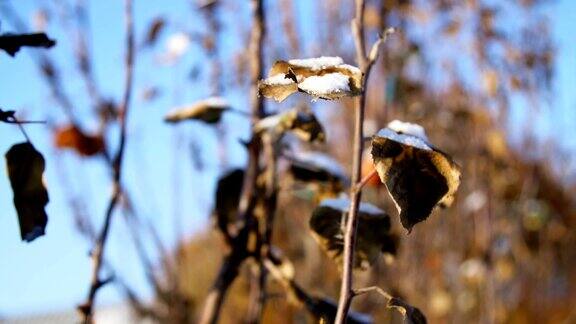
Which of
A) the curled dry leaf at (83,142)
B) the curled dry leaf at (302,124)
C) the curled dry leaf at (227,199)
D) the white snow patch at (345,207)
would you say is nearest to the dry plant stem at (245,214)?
the curled dry leaf at (227,199)

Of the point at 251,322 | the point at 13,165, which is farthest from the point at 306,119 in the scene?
the point at 251,322

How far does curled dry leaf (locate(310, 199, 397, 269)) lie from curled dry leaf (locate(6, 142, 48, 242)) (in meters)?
0.33

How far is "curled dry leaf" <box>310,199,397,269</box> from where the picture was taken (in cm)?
88

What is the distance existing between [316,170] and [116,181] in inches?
13.2

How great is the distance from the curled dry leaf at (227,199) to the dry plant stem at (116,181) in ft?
0.57

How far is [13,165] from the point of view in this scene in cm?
75

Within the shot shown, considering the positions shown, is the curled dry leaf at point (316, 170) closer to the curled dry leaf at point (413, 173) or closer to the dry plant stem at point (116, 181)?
the dry plant stem at point (116, 181)

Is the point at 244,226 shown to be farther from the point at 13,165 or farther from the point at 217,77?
the point at 217,77

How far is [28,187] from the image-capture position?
2.45 ft

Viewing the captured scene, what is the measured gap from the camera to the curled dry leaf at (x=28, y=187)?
0.74 metres

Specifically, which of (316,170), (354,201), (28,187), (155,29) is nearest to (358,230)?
(354,201)

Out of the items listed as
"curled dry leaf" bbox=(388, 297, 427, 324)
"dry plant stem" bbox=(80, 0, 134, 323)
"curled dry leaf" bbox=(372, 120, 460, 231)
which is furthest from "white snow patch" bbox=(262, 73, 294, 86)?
"dry plant stem" bbox=(80, 0, 134, 323)

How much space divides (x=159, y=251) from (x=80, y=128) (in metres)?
0.51

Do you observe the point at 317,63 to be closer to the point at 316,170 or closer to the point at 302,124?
the point at 302,124
